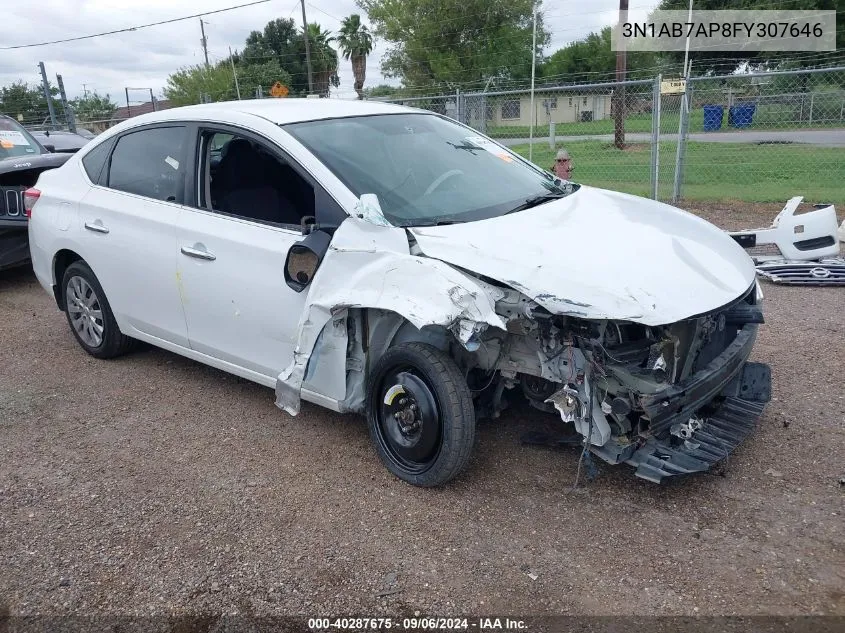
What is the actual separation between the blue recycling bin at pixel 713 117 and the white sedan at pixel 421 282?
1583 centimetres

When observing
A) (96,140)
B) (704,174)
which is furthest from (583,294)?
(704,174)

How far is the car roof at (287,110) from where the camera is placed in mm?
4082

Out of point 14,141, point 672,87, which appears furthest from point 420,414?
point 672,87

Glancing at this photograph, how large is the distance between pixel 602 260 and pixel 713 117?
18.0 meters

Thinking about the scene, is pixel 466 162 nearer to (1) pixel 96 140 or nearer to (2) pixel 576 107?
(1) pixel 96 140

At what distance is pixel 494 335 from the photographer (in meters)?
3.30

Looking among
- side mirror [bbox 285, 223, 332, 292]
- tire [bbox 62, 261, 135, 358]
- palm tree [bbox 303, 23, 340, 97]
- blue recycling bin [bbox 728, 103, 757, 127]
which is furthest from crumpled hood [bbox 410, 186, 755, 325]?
palm tree [bbox 303, 23, 340, 97]

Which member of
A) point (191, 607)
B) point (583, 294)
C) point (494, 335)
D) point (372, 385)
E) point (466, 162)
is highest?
point (466, 162)

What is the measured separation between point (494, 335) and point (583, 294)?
1.76 ft

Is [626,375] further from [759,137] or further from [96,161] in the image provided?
[759,137]

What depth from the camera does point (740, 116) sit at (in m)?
17.2

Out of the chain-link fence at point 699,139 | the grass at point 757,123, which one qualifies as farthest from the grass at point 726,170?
the grass at point 757,123

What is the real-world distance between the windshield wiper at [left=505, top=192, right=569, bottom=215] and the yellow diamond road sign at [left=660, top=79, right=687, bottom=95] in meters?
6.06

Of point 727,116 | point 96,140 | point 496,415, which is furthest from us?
point 727,116
